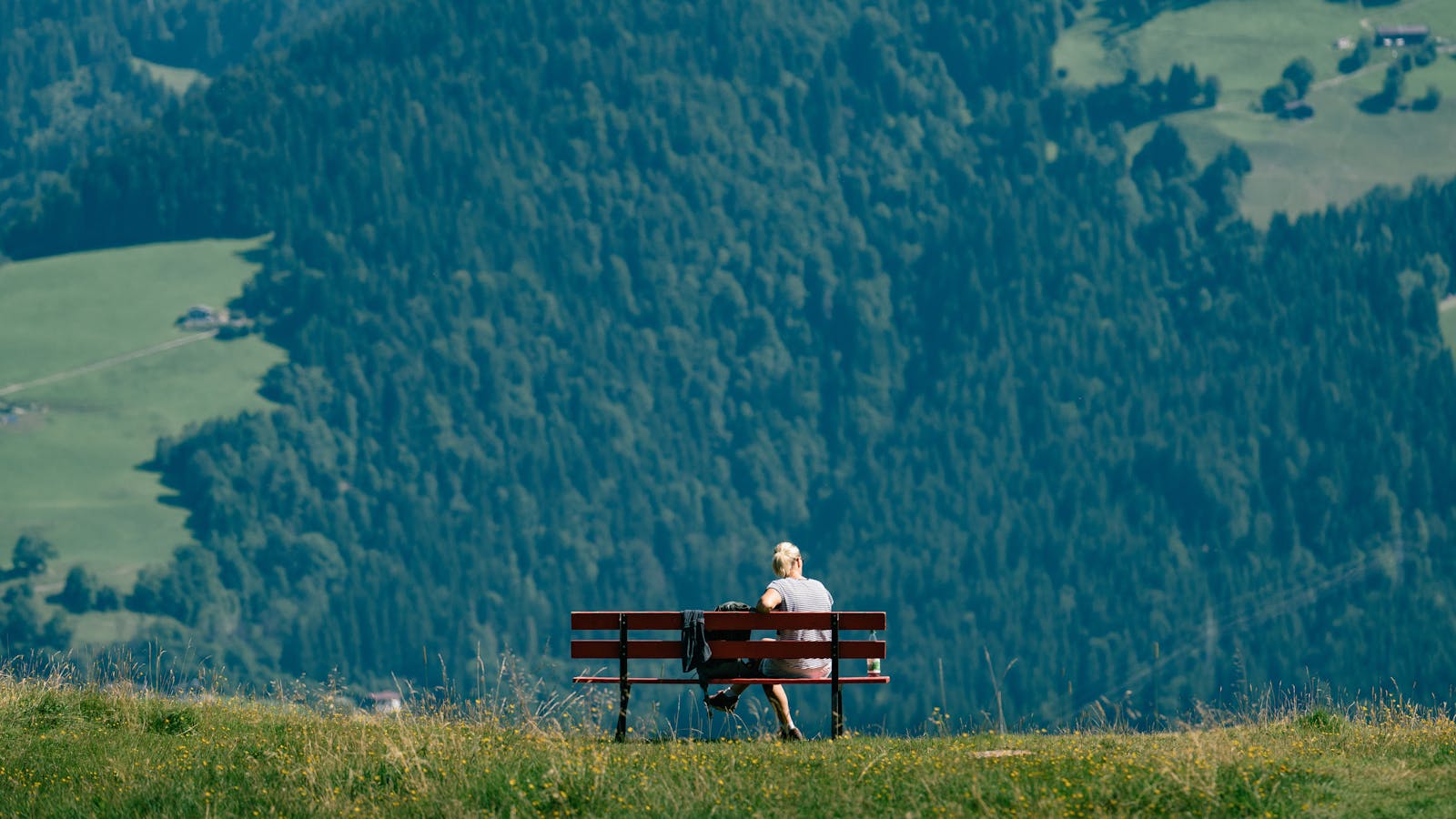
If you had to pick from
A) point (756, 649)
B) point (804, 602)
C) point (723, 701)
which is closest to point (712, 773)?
point (756, 649)

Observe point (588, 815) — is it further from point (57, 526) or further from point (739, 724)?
point (57, 526)

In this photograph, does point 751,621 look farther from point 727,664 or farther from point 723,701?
point 723,701

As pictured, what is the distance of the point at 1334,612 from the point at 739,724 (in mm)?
189701

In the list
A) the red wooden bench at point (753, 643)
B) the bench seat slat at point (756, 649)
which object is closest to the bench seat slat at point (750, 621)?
the red wooden bench at point (753, 643)

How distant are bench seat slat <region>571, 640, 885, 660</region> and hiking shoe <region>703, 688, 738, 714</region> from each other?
0.40 metres

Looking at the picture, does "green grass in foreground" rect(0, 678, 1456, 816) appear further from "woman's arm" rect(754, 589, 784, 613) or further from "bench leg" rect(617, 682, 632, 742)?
"woman's arm" rect(754, 589, 784, 613)

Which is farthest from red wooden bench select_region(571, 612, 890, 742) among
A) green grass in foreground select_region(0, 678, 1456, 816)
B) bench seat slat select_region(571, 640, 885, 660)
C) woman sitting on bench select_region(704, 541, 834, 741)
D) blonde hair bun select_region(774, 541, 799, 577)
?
blonde hair bun select_region(774, 541, 799, 577)

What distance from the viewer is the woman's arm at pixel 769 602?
49.8 feet

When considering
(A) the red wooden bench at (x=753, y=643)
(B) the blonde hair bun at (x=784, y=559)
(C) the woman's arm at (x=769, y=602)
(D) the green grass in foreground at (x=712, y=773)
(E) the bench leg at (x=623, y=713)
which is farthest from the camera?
(B) the blonde hair bun at (x=784, y=559)

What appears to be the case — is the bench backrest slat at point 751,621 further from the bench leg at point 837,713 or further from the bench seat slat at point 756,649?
the bench leg at point 837,713

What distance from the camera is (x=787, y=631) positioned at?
15500 millimetres

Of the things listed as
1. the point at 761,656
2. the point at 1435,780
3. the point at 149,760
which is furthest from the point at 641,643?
the point at 1435,780

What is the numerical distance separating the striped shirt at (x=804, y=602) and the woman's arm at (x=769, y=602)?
85 mm

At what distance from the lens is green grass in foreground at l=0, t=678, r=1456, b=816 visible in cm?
1205
